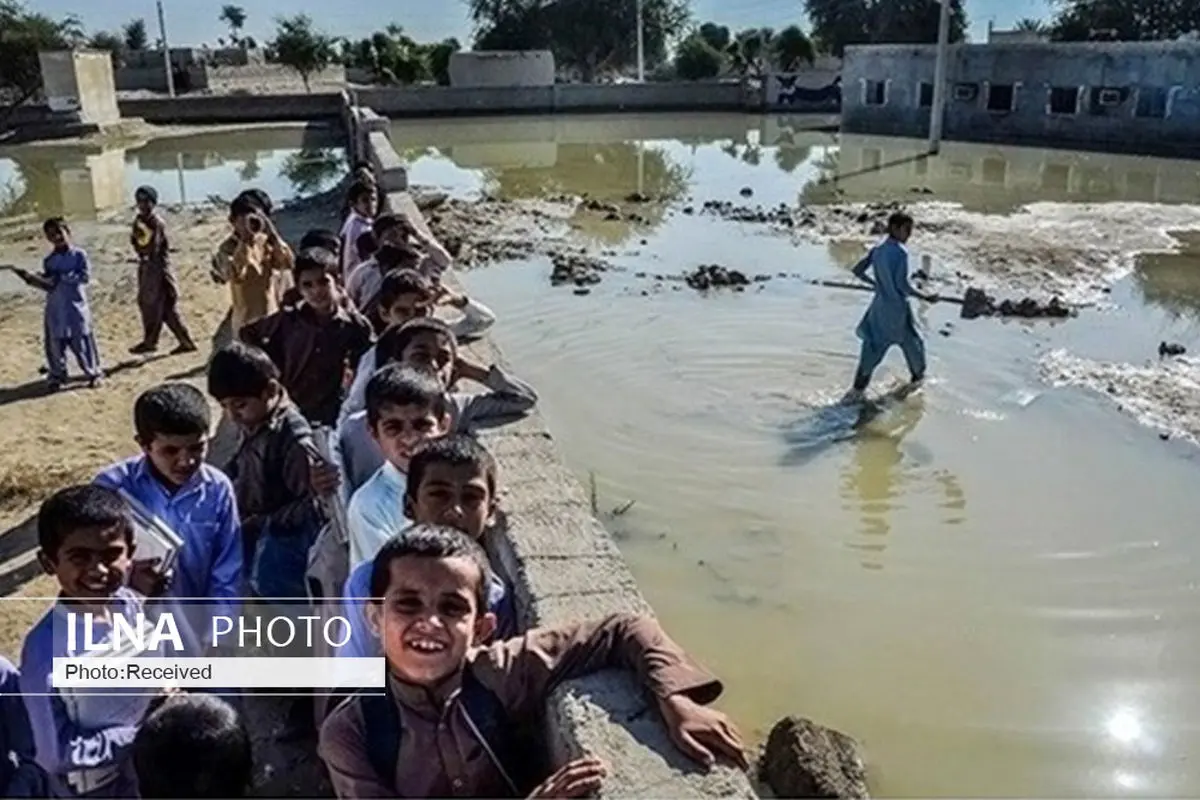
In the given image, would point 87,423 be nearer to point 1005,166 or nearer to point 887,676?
point 887,676

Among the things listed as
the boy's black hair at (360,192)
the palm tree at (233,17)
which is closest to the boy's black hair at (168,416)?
the boy's black hair at (360,192)

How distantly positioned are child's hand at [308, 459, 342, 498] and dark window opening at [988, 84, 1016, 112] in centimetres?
3137

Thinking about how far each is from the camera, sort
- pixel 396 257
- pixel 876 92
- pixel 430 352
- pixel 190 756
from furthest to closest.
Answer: pixel 876 92 → pixel 396 257 → pixel 430 352 → pixel 190 756

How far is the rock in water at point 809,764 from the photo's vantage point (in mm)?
3988

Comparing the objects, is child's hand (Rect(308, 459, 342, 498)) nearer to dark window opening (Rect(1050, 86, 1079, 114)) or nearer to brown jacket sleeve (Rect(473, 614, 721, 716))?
brown jacket sleeve (Rect(473, 614, 721, 716))

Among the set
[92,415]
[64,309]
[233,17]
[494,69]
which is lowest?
[92,415]

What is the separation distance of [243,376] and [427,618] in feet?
5.39

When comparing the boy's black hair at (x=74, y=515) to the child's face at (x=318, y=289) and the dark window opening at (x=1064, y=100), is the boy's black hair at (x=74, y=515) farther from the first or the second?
the dark window opening at (x=1064, y=100)

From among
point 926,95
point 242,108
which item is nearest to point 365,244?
point 926,95

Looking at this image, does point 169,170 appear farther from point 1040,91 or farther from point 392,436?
point 392,436

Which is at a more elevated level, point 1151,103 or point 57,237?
point 1151,103

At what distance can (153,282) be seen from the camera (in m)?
8.49

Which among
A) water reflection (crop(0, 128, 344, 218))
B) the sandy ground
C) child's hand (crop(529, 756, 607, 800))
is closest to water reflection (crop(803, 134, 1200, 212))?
water reflection (crop(0, 128, 344, 218))

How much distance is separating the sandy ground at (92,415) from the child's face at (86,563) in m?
1.20
